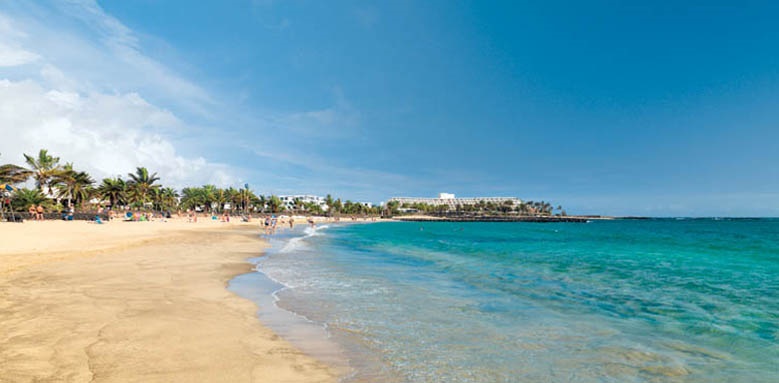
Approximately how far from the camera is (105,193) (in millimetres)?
66500

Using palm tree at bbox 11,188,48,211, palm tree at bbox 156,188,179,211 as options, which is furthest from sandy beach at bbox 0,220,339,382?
palm tree at bbox 156,188,179,211

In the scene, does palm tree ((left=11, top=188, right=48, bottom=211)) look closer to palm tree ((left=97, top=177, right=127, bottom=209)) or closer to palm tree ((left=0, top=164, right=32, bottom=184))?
palm tree ((left=0, top=164, right=32, bottom=184))

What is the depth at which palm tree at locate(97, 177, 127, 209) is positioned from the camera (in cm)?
6606

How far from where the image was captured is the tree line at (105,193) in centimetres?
4548

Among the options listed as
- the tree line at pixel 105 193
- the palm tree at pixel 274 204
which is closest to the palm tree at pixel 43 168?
the tree line at pixel 105 193

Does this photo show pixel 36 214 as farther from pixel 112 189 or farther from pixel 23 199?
pixel 112 189

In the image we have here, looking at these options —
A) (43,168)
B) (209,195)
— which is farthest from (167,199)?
(43,168)

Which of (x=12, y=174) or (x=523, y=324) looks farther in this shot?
(x=12, y=174)

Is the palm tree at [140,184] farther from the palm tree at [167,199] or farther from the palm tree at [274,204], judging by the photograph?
the palm tree at [274,204]

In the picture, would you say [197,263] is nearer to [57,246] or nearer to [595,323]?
[57,246]

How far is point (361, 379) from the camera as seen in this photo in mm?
4617

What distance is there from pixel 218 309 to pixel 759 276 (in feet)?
70.9

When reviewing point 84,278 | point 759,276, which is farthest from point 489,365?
point 759,276

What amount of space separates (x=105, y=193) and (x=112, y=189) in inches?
58.1
